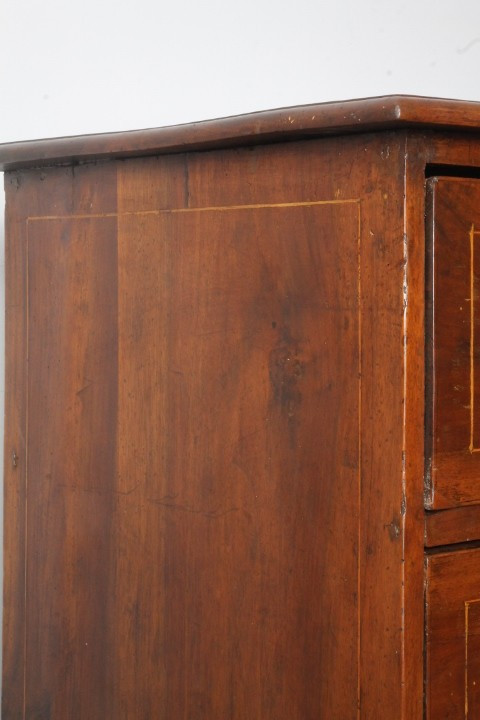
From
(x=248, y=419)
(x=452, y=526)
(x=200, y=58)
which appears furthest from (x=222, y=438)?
(x=200, y=58)

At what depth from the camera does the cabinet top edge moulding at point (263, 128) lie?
1.23 m

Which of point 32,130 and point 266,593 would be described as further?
point 32,130

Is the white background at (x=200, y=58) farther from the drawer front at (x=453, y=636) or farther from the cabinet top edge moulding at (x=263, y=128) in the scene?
the drawer front at (x=453, y=636)

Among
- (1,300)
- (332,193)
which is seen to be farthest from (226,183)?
(1,300)

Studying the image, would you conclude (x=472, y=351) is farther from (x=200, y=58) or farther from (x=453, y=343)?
(x=200, y=58)

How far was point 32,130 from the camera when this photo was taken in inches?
81.3

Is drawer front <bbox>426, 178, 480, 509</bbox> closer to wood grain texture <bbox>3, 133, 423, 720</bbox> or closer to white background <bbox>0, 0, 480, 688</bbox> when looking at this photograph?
wood grain texture <bbox>3, 133, 423, 720</bbox>

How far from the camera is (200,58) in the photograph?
7.10 feet

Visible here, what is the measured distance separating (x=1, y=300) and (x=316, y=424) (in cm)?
91

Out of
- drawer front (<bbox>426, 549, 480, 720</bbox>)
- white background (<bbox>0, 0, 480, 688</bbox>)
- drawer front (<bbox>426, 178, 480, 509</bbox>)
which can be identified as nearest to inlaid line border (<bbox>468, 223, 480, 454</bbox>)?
drawer front (<bbox>426, 178, 480, 509</bbox>)

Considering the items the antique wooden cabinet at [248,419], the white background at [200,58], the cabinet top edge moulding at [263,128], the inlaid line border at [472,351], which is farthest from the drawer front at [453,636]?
the white background at [200,58]

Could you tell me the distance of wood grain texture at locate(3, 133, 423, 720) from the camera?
4.23ft

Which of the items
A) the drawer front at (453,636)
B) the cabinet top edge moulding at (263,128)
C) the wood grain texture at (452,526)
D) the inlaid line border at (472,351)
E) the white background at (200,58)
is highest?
the white background at (200,58)

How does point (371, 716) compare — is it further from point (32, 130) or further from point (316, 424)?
point (32, 130)
